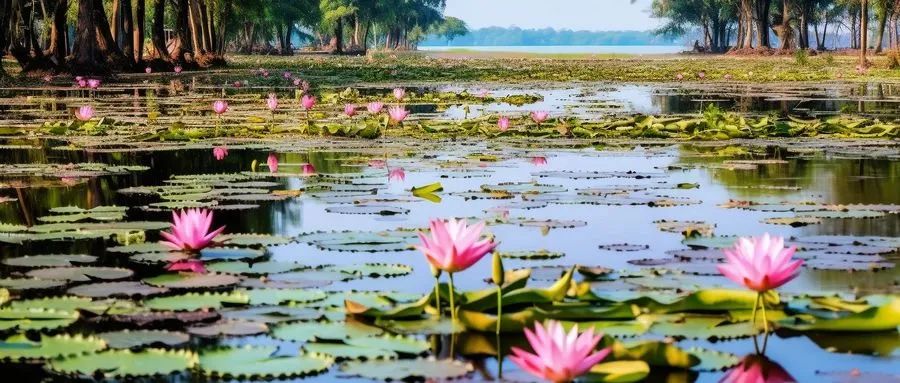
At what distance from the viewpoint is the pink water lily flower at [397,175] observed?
19.4 ft

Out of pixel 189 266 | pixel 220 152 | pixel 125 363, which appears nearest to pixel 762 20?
pixel 220 152

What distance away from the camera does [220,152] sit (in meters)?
7.47

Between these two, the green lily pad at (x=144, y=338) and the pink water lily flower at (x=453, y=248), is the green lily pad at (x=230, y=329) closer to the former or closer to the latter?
the green lily pad at (x=144, y=338)

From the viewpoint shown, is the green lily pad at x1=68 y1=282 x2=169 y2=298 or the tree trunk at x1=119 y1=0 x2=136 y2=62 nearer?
the green lily pad at x1=68 y1=282 x2=169 y2=298

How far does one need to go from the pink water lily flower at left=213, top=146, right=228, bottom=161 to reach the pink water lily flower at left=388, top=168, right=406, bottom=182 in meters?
1.43

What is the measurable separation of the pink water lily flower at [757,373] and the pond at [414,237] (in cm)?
3

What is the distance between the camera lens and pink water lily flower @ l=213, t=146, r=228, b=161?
721 centimetres

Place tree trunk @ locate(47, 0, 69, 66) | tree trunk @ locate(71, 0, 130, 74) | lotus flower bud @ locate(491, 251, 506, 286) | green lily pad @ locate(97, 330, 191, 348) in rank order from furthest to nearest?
tree trunk @ locate(47, 0, 69, 66) < tree trunk @ locate(71, 0, 130, 74) < green lily pad @ locate(97, 330, 191, 348) < lotus flower bud @ locate(491, 251, 506, 286)

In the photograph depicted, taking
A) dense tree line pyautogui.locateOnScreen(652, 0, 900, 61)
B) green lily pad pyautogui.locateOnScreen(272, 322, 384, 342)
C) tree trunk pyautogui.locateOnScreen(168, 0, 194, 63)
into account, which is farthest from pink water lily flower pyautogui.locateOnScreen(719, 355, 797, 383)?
dense tree line pyautogui.locateOnScreen(652, 0, 900, 61)

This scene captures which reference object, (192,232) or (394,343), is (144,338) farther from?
(192,232)

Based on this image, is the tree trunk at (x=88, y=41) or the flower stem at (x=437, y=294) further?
the tree trunk at (x=88, y=41)

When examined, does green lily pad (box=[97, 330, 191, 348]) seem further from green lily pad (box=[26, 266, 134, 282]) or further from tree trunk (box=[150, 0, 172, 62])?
tree trunk (box=[150, 0, 172, 62])

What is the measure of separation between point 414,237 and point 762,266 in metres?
1.88

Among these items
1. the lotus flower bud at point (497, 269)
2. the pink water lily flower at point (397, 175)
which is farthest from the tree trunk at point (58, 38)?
the lotus flower bud at point (497, 269)
